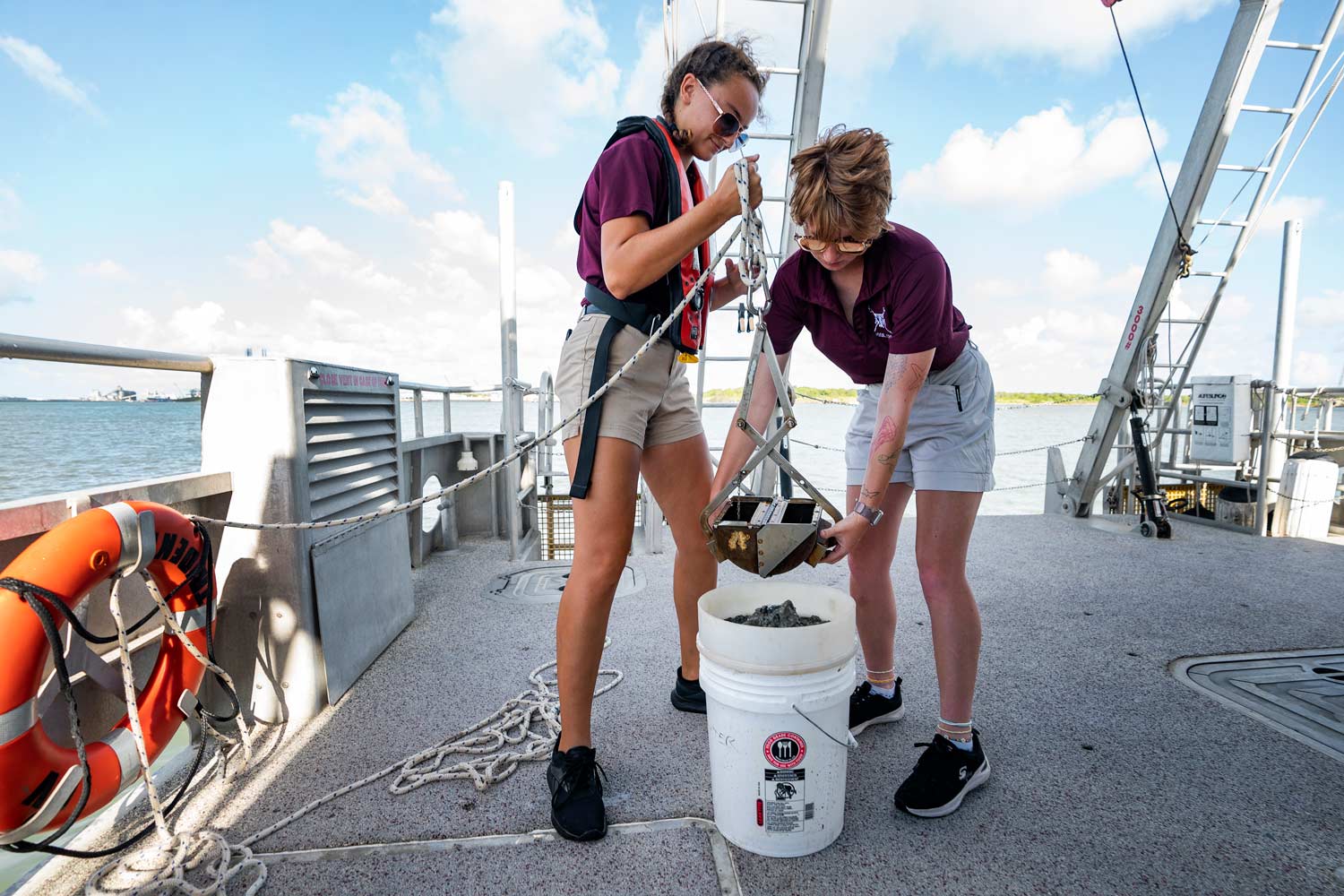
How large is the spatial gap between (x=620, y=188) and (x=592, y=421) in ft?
1.50

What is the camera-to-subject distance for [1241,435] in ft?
14.7

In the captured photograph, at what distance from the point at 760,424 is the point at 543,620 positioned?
4.71 feet

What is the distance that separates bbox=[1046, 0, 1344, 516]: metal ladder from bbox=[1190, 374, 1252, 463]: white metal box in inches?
5.6

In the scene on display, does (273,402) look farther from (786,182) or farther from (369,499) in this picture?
(786,182)

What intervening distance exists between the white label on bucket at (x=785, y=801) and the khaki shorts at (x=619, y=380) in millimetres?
698

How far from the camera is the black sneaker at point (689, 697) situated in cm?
181

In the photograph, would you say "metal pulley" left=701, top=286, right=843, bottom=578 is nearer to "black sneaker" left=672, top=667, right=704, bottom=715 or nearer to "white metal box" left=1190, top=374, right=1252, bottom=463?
"black sneaker" left=672, top=667, right=704, bottom=715

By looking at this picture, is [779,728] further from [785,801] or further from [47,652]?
[47,652]

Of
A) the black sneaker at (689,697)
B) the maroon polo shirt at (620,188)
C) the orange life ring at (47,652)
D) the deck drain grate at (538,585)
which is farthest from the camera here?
the deck drain grate at (538,585)

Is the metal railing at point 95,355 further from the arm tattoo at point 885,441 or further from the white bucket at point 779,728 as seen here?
the arm tattoo at point 885,441

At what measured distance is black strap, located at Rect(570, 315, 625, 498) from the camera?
1.36 metres

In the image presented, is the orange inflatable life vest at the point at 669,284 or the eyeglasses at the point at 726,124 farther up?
the eyeglasses at the point at 726,124

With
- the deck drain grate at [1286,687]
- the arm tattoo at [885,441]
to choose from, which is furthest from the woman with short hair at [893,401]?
the deck drain grate at [1286,687]

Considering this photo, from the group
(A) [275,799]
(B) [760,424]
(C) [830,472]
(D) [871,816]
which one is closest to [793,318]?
(B) [760,424]
